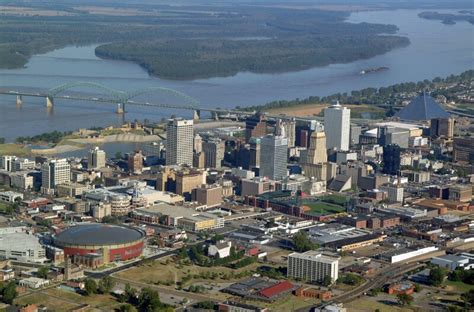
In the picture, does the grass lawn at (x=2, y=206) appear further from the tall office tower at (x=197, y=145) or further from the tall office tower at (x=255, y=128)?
the tall office tower at (x=255, y=128)

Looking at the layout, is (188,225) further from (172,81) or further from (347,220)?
(172,81)

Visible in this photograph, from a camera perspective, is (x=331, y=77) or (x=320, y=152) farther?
(x=331, y=77)

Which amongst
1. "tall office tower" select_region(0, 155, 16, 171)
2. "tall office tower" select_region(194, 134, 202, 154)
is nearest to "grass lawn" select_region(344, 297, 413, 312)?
"tall office tower" select_region(194, 134, 202, 154)

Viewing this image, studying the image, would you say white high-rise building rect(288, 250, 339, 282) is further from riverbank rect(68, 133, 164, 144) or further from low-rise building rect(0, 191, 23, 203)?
riverbank rect(68, 133, 164, 144)

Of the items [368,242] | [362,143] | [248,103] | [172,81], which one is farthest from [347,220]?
[172,81]

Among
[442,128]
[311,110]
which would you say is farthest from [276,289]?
[311,110]

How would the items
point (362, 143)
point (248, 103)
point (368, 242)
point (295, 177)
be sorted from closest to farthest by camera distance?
point (368, 242), point (295, 177), point (362, 143), point (248, 103)

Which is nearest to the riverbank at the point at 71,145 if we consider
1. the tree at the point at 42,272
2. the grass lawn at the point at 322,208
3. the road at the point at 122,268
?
the grass lawn at the point at 322,208
